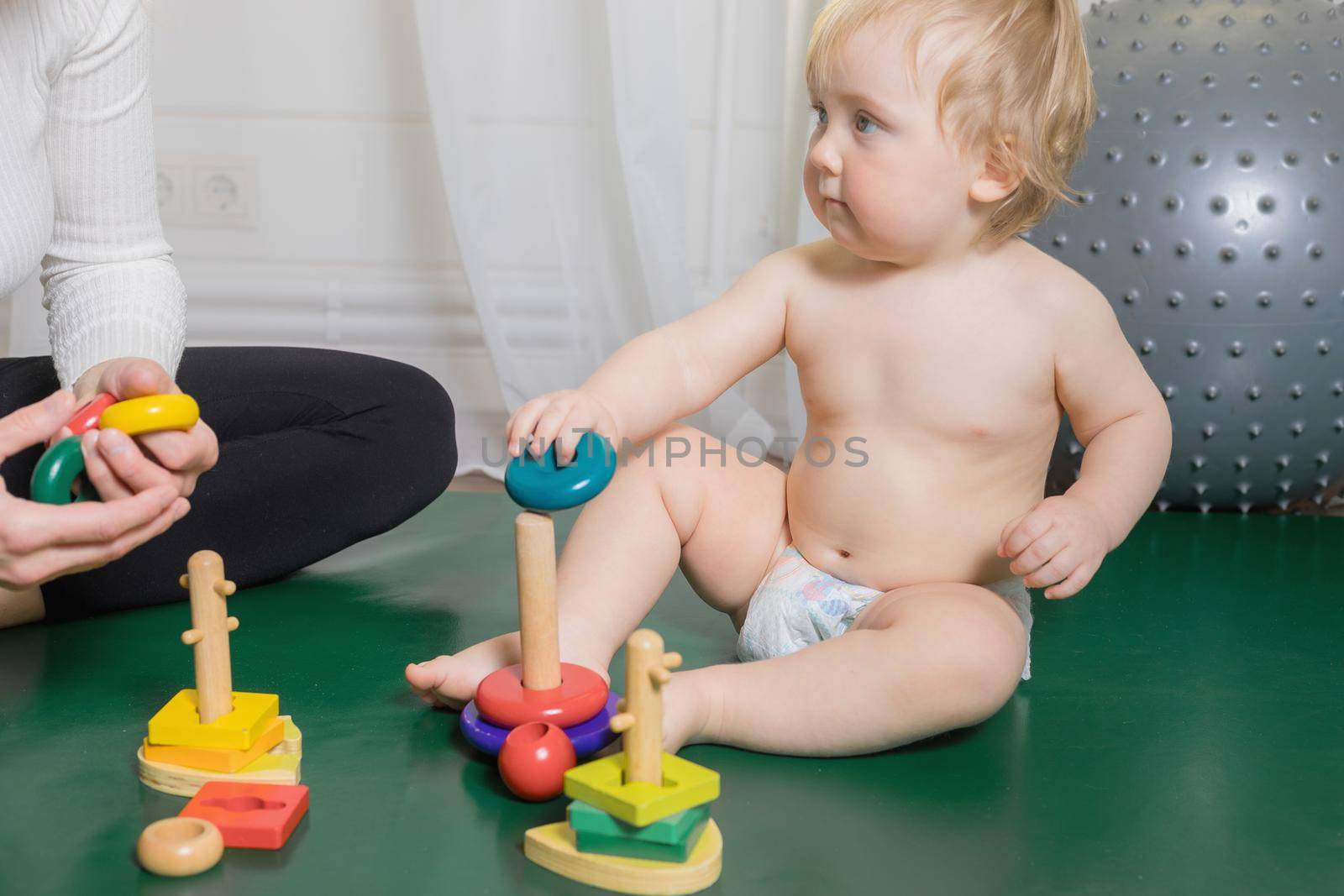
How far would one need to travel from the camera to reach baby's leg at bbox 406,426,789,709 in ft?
2.82

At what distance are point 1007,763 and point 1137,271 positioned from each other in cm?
66

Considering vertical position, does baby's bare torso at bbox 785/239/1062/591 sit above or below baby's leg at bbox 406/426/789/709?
above

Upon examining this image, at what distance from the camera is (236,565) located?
3.55 feet

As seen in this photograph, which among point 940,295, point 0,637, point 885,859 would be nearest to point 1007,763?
point 885,859

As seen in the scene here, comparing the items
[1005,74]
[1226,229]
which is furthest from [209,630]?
[1226,229]

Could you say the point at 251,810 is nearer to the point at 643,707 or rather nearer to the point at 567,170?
the point at 643,707

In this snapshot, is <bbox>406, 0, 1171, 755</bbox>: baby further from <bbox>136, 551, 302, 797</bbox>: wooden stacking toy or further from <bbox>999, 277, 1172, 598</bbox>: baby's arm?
<bbox>136, 551, 302, 797</bbox>: wooden stacking toy

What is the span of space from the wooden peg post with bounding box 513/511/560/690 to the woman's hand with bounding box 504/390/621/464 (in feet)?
0.21

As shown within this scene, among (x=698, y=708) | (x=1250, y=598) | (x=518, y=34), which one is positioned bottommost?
(x=1250, y=598)

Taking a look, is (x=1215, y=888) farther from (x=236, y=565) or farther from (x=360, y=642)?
(x=236, y=565)

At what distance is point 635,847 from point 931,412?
0.39 meters

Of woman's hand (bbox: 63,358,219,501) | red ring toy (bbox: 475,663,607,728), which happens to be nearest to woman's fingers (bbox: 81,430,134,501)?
woman's hand (bbox: 63,358,219,501)

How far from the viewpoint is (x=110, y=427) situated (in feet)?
2.32

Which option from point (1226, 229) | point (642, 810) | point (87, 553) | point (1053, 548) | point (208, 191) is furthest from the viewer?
point (208, 191)
